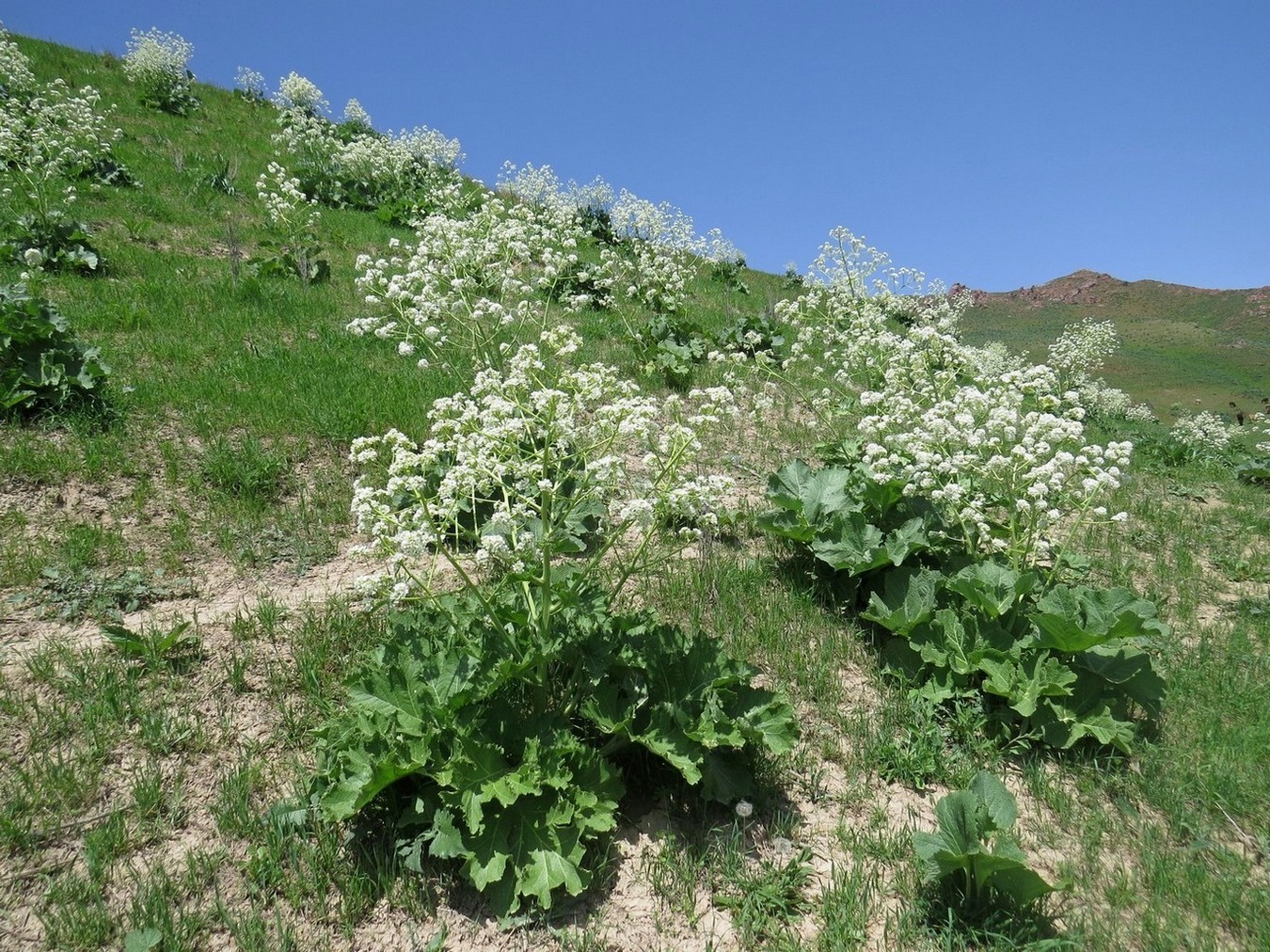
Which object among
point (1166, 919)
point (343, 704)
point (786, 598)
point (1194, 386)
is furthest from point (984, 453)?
point (1194, 386)

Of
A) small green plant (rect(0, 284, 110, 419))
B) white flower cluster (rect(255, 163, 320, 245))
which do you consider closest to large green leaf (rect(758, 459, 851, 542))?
small green plant (rect(0, 284, 110, 419))

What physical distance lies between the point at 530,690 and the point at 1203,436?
40.4 ft

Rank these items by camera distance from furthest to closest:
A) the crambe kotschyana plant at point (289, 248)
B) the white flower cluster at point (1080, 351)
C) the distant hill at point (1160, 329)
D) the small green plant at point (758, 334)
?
the distant hill at point (1160, 329), the white flower cluster at point (1080, 351), the small green plant at point (758, 334), the crambe kotschyana plant at point (289, 248)

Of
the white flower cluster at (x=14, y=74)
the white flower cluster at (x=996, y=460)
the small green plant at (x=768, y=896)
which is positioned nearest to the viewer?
the small green plant at (x=768, y=896)

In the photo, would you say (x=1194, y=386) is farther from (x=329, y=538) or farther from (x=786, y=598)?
(x=329, y=538)

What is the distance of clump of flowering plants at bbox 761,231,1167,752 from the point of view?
4.32m

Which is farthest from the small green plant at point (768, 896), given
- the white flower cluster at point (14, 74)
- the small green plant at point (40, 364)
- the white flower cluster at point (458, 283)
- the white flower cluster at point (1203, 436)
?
the white flower cluster at point (14, 74)

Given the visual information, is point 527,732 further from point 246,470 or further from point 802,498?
point 246,470

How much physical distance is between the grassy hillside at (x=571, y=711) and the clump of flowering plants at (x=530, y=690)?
0.03m

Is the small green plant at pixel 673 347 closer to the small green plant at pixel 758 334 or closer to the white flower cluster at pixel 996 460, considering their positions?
the small green plant at pixel 758 334

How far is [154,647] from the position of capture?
13.5ft

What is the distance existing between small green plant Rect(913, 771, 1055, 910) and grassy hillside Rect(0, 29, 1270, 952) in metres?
0.10

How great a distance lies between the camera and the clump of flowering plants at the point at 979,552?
170 inches

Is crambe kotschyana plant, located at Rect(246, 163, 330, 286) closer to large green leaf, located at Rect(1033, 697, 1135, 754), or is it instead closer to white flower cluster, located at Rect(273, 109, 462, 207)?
white flower cluster, located at Rect(273, 109, 462, 207)
